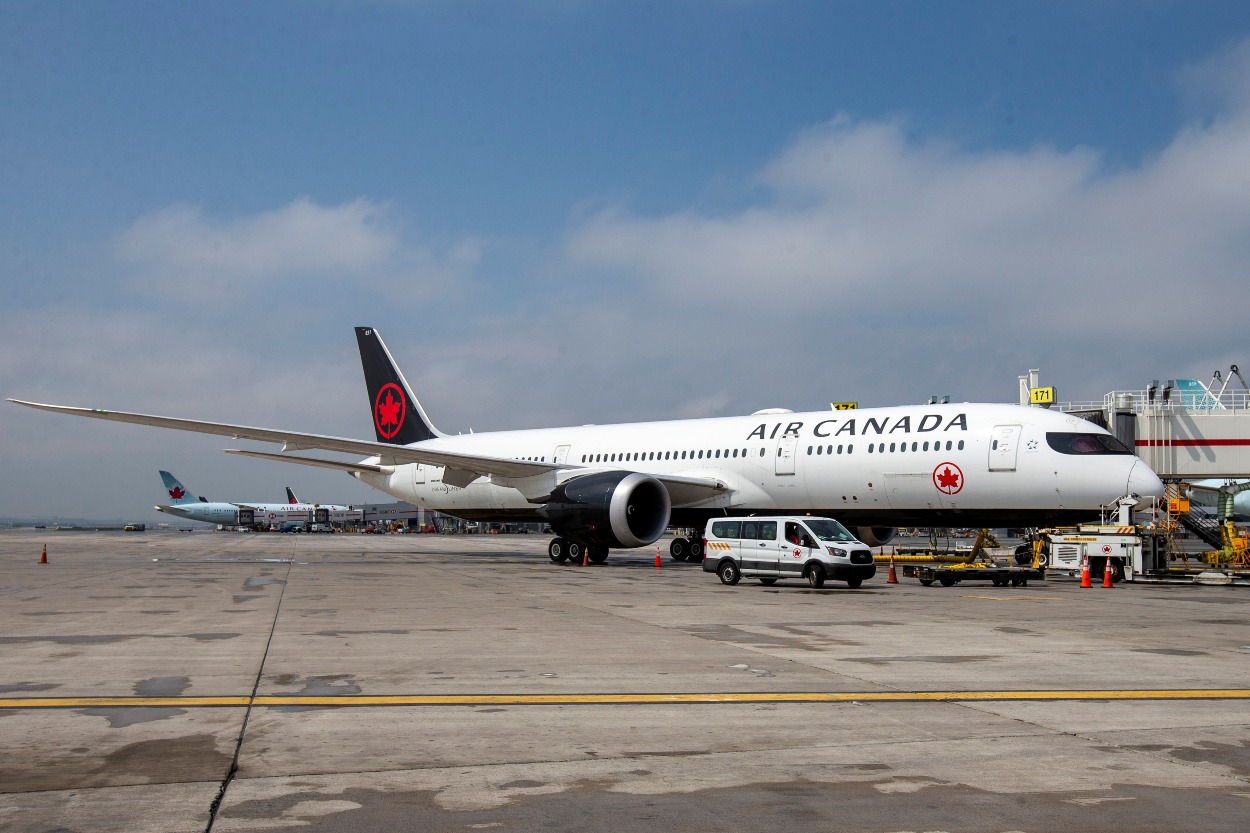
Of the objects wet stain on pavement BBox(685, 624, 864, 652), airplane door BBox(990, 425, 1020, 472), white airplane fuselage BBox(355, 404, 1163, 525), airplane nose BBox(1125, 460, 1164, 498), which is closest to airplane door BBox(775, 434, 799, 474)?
white airplane fuselage BBox(355, 404, 1163, 525)

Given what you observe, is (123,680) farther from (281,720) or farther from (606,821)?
(606,821)

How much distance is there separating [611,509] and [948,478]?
8.90 metres

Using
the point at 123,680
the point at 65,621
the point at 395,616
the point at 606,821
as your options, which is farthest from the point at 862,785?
the point at 65,621

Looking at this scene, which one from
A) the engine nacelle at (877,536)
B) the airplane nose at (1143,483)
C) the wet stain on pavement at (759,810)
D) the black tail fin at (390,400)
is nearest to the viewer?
the wet stain on pavement at (759,810)

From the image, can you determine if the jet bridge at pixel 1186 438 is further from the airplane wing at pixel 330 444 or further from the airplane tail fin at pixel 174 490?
the airplane tail fin at pixel 174 490

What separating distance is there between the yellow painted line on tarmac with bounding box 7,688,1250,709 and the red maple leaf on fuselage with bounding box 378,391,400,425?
112 feet

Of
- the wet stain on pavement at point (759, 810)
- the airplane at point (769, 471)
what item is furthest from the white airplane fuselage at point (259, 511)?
the wet stain on pavement at point (759, 810)

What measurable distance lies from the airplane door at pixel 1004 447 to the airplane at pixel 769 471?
0.09ft

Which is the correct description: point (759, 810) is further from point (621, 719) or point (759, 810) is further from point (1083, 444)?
point (1083, 444)

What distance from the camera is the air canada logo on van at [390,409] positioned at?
4256 centimetres

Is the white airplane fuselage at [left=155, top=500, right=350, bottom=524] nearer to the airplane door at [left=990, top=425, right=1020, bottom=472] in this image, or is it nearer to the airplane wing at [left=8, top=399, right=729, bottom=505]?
the airplane wing at [left=8, top=399, right=729, bottom=505]

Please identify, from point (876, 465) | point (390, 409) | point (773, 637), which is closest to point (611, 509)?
point (876, 465)

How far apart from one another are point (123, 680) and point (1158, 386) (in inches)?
1279

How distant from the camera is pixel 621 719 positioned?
8203 mm
